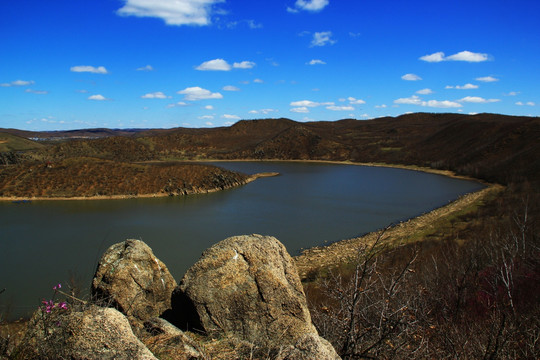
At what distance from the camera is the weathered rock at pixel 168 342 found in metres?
3.82

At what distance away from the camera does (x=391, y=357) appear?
3.94 meters

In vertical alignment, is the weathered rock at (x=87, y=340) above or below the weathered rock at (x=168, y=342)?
above

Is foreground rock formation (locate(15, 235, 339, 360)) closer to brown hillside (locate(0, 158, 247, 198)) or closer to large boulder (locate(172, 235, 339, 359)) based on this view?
large boulder (locate(172, 235, 339, 359))

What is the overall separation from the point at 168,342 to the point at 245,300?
4.07 feet

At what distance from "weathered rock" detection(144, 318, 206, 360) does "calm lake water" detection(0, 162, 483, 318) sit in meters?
6.87

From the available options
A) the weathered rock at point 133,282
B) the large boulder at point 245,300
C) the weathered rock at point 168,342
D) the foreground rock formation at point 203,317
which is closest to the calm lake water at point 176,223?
the weathered rock at point 133,282

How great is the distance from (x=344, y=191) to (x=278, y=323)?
36.2 m

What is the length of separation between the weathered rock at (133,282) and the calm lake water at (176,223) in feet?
14.2

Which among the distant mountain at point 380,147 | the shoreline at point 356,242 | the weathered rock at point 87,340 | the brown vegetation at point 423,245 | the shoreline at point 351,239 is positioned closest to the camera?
the weathered rock at point 87,340

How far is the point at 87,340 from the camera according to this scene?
128 inches

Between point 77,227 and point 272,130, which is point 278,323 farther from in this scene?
point 272,130

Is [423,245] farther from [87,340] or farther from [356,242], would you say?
[87,340]

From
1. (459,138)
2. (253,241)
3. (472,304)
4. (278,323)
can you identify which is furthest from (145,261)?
(459,138)

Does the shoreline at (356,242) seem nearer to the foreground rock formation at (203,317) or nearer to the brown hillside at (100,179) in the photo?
the foreground rock formation at (203,317)
